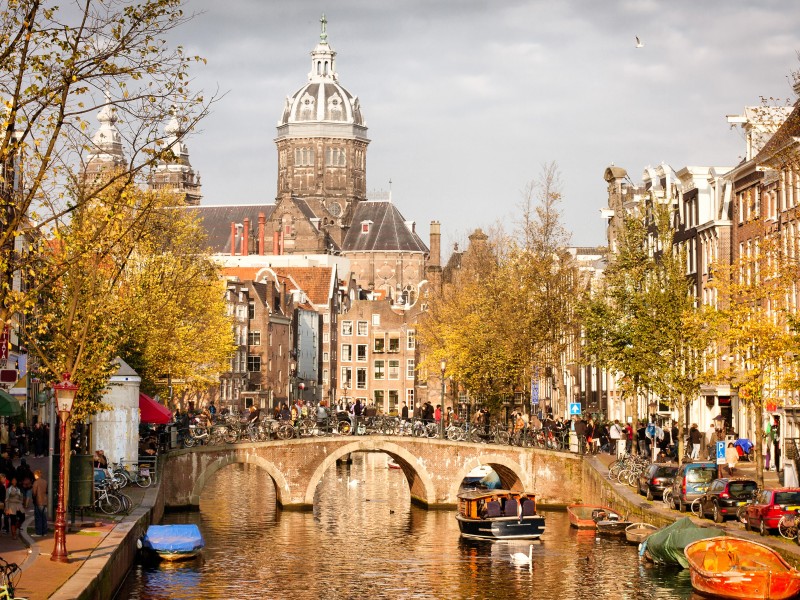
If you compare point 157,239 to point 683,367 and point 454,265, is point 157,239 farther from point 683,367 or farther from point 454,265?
point 454,265

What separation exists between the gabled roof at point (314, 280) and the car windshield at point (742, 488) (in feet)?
378

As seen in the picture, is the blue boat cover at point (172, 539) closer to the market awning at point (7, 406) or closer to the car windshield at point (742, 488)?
the market awning at point (7, 406)

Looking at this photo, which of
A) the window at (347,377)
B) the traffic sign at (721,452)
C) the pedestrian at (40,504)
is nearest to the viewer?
the pedestrian at (40,504)

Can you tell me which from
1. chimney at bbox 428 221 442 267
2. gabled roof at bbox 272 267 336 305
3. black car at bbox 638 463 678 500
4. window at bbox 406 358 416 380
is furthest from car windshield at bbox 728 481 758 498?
gabled roof at bbox 272 267 336 305

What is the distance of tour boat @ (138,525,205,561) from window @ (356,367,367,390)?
9912 centimetres

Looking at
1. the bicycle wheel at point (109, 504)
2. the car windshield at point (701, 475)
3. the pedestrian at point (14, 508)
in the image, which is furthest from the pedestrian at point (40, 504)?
the car windshield at point (701, 475)

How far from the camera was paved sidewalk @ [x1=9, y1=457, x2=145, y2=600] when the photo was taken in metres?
26.8

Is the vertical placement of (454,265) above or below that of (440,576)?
above

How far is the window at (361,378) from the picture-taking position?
14450cm

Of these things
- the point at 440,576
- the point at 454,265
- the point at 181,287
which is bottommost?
the point at 440,576

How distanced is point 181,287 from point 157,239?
2.36m

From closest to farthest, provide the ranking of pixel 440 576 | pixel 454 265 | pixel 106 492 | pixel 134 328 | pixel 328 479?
1. pixel 106 492
2. pixel 440 576
3. pixel 134 328
4. pixel 328 479
5. pixel 454 265

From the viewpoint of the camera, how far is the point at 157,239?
2630 inches

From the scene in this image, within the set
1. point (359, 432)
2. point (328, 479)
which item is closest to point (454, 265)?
point (328, 479)
